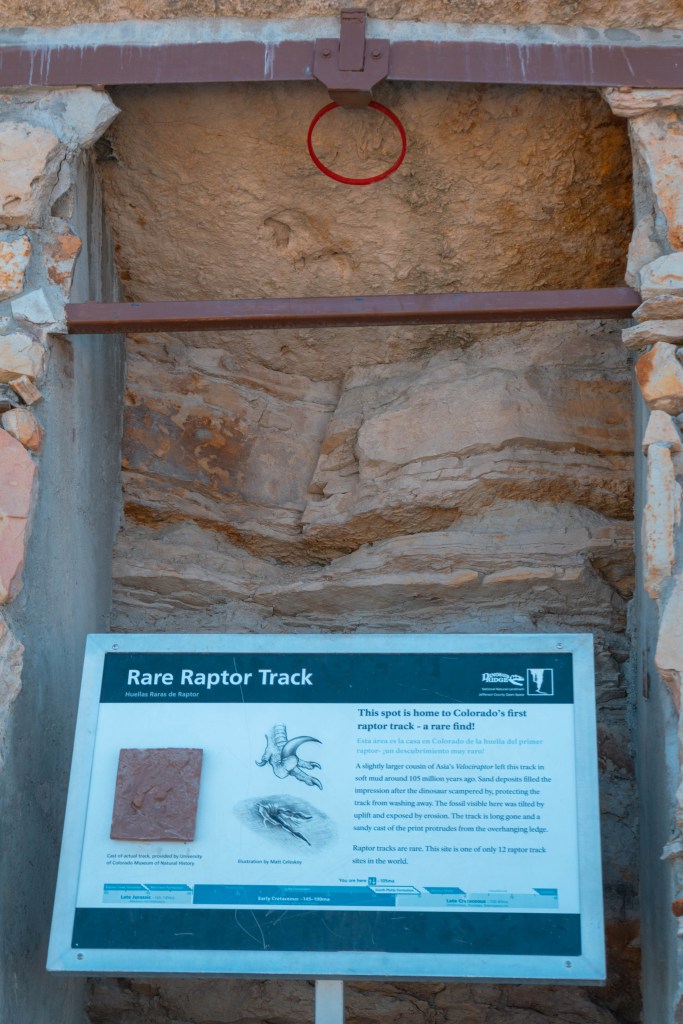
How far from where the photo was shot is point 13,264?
3.16 metres

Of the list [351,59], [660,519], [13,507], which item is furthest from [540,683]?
[351,59]

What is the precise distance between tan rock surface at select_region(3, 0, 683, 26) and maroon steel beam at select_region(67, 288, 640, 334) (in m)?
0.78

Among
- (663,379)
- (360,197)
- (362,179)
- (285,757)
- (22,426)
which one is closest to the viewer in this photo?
(285,757)

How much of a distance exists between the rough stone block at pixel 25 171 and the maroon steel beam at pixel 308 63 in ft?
0.55

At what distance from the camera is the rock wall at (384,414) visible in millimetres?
3406

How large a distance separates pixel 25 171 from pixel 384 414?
131 cm

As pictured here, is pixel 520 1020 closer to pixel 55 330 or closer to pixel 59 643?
pixel 59 643

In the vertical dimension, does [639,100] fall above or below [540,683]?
above

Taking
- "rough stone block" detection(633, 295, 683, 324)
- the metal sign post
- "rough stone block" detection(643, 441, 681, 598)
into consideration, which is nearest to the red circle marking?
"rough stone block" detection(633, 295, 683, 324)

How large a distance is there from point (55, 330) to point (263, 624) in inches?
44.4

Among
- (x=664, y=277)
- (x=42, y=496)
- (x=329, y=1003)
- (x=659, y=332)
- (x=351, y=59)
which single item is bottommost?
(x=329, y=1003)

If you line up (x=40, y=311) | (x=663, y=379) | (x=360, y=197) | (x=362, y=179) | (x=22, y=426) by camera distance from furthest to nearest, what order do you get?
(x=360, y=197) < (x=362, y=179) < (x=40, y=311) < (x=22, y=426) < (x=663, y=379)

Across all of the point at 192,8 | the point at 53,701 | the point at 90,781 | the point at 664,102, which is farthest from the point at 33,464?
the point at 664,102

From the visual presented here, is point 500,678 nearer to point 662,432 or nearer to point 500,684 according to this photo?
point 500,684
